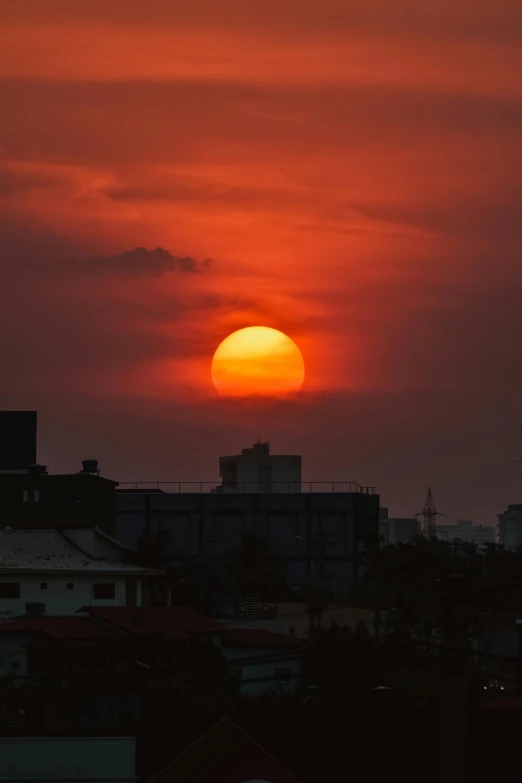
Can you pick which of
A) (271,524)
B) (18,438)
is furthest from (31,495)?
(271,524)

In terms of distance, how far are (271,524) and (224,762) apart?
473ft

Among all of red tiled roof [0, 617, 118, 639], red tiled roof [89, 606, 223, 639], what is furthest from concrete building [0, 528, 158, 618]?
red tiled roof [0, 617, 118, 639]

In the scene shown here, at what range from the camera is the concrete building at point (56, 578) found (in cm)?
10406

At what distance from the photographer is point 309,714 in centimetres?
5947

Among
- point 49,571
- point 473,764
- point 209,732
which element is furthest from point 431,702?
point 49,571

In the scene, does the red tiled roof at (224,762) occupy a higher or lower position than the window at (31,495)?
lower

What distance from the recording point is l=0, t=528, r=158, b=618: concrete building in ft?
341

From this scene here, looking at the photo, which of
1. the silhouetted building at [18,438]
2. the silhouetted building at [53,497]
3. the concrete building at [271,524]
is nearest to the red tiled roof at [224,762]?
the silhouetted building at [53,497]

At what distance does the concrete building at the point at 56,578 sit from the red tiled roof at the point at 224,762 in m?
62.1

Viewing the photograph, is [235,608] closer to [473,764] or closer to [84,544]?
[84,544]

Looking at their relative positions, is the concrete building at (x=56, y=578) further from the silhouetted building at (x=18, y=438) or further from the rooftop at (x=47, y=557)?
the silhouetted building at (x=18, y=438)

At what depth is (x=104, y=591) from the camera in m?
107

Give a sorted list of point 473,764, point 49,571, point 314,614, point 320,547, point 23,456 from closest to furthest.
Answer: point 473,764 < point 49,571 < point 314,614 < point 23,456 < point 320,547

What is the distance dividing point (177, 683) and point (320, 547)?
4107 inches
